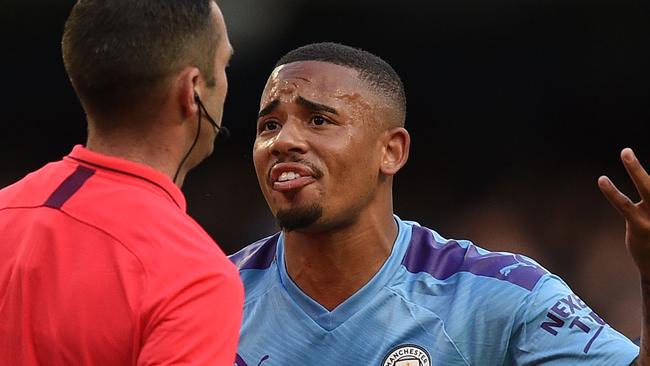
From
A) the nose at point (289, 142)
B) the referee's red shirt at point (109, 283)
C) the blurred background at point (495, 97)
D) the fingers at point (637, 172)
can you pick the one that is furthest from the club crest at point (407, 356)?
the blurred background at point (495, 97)

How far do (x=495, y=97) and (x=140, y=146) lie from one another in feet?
17.8

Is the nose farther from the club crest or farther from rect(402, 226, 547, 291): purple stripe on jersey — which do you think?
the club crest

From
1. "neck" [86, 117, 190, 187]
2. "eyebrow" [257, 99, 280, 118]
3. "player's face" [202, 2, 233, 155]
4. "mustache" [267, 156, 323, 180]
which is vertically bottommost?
"mustache" [267, 156, 323, 180]

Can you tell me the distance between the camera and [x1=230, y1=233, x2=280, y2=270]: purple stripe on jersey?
13.3 feet

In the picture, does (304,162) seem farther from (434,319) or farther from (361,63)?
(434,319)

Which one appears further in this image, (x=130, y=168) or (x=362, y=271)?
(x=362, y=271)

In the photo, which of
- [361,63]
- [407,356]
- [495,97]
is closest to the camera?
[407,356]

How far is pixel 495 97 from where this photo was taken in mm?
7684

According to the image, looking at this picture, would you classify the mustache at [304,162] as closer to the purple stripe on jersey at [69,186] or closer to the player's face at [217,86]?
the player's face at [217,86]

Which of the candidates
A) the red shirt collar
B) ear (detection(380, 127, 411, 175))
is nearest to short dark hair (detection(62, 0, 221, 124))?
the red shirt collar

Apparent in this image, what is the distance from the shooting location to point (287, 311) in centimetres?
383

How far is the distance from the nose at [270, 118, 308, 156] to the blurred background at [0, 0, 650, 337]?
12.6ft

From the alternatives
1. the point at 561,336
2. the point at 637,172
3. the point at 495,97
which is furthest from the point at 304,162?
the point at 495,97

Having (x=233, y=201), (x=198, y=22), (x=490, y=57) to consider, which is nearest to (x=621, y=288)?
(x=490, y=57)
